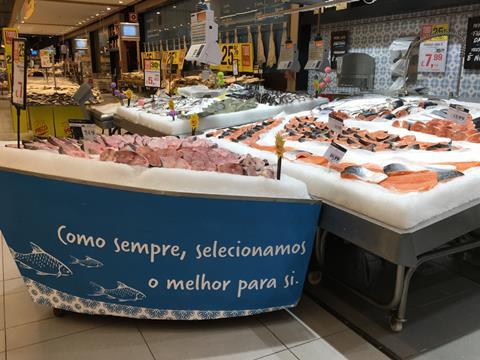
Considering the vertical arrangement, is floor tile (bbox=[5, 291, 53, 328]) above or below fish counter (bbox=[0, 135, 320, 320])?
below

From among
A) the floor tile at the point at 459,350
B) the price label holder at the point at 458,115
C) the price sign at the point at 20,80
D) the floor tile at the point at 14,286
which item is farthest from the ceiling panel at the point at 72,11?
the floor tile at the point at 459,350

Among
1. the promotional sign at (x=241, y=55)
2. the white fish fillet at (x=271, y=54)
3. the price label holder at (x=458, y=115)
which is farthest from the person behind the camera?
the promotional sign at (x=241, y=55)

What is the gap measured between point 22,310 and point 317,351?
174 centimetres

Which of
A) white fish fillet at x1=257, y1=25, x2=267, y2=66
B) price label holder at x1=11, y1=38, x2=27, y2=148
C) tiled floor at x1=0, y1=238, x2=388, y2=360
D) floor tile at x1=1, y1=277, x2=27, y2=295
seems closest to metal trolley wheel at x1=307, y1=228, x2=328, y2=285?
tiled floor at x1=0, y1=238, x2=388, y2=360

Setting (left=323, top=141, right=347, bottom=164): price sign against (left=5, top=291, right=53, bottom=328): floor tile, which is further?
(left=5, top=291, right=53, bottom=328): floor tile

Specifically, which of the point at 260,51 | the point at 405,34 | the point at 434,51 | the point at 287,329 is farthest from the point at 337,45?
the point at 287,329

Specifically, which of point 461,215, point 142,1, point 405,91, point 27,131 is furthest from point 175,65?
→ point 461,215

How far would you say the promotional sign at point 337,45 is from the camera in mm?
6934

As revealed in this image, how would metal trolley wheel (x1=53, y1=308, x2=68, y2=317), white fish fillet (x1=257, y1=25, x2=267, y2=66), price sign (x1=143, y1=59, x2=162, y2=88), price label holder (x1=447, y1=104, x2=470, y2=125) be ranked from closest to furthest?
metal trolley wheel (x1=53, y1=308, x2=68, y2=317), price label holder (x1=447, y1=104, x2=470, y2=125), price sign (x1=143, y1=59, x2=162, y2=88), white fish fillet (x1=257, y1=25, x2=267, y2=66)

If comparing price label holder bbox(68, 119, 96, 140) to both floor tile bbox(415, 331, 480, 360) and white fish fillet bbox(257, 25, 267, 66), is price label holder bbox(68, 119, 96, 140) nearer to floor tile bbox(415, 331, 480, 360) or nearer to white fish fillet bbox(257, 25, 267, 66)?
floor tile bbox(415, 331, 480, 360)

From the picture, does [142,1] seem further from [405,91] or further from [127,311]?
[127,311]

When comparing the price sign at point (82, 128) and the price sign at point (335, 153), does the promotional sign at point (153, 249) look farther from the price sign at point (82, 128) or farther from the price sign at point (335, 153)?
the price sign at point (82, 128)

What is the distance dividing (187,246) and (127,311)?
20.5 inches

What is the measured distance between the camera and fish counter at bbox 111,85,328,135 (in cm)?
423
